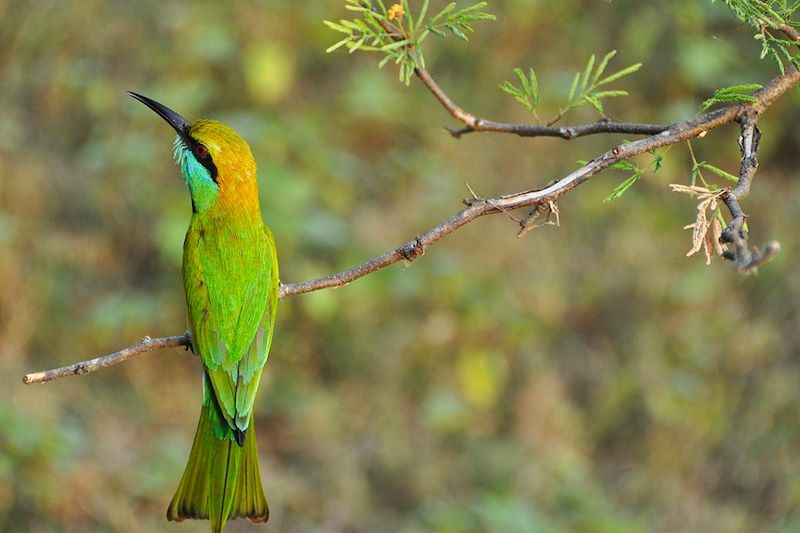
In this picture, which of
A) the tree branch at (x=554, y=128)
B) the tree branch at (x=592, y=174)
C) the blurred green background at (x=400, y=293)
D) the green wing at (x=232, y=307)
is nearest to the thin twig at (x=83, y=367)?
the tree branch at (x=592, y=174)

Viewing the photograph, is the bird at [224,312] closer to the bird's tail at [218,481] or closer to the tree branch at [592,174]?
the bird's tail at [218,481]

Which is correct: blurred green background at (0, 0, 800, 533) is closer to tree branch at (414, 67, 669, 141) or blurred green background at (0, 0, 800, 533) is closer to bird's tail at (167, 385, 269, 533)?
bird's tail at (167, 385, 269, 533)

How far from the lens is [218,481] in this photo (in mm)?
2697

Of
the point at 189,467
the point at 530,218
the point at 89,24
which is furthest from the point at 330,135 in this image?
the point at 530,218

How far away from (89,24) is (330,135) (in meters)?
1.52

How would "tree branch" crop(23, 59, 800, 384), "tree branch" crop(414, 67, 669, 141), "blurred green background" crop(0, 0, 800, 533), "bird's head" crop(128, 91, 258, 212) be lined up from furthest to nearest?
"blurred green background" crop(0, 0, 800, 533) < "bird's head" crop(128, 91, 258, 212) < "tree branch" crop(414, 67, 669, 141) < "tree branch" crop(23, 59, 800, 384)

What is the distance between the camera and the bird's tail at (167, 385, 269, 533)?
8.75ft

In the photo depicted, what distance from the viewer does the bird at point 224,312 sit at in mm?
2686

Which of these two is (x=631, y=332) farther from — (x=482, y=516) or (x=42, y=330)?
(x=42, y=330)

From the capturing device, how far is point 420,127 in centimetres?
629

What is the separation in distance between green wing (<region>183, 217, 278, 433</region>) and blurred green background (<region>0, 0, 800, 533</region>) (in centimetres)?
182

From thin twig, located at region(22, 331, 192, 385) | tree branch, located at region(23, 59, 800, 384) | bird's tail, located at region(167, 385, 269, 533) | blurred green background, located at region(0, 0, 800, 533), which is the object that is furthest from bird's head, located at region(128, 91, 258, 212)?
blurred green background, located at region(0, 0, 800, 533)

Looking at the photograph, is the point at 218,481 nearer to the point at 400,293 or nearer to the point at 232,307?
the point at 232,307

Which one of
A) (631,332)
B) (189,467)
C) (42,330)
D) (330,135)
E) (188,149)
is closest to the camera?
(189,467)
